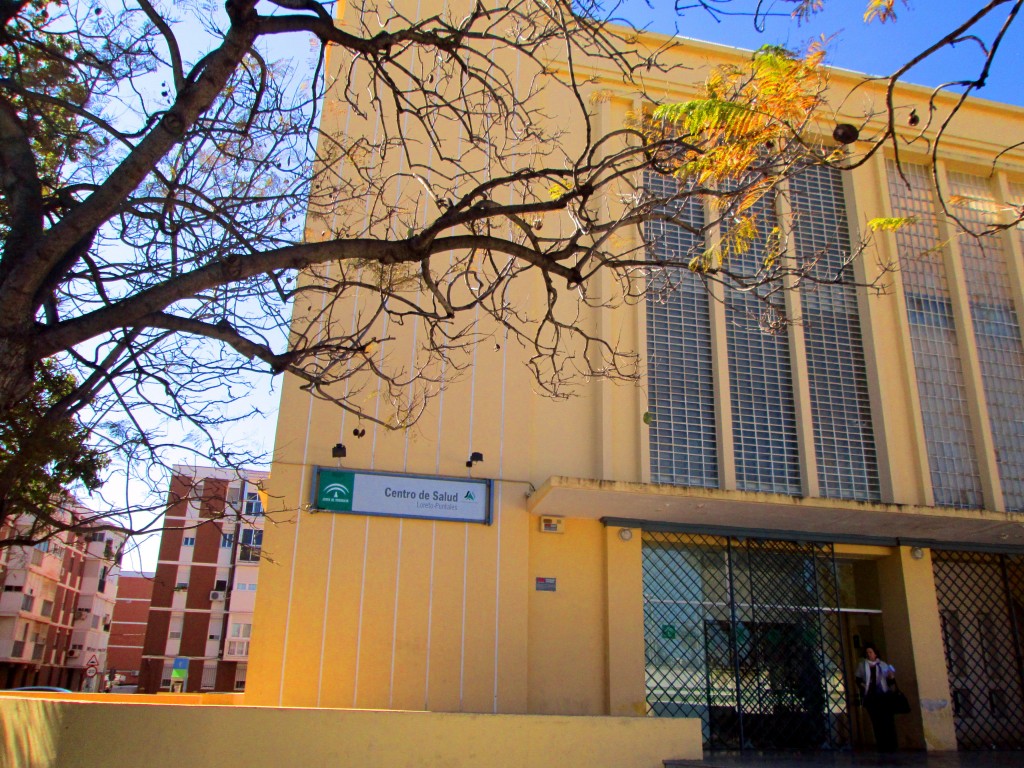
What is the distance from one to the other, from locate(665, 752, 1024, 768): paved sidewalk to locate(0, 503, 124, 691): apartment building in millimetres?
39616

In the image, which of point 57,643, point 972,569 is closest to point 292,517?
point 972,569

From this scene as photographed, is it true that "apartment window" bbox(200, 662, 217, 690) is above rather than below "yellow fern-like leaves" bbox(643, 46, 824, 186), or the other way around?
below

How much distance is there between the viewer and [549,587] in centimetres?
1080

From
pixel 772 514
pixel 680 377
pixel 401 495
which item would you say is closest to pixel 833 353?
pixel 680 377

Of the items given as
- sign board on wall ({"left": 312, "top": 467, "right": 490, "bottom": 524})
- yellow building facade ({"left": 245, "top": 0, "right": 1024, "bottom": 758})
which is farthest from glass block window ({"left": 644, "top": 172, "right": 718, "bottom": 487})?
sign board on wall ({"left": 312, "top": 467, "right": 490, "bottom": 524})

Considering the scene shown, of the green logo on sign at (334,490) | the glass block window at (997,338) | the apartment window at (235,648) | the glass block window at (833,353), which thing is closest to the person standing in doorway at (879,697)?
the glass block window at (833,353)

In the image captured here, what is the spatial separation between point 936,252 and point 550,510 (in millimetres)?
7743

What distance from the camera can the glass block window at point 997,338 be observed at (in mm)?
12758

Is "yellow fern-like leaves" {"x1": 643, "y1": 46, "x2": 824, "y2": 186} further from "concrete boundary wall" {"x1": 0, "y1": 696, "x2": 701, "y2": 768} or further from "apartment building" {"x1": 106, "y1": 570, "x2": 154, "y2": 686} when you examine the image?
"apartment building" {"x1": 106, "y1": 570, "x2": 154, "y2": 686}

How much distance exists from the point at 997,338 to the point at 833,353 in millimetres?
2879

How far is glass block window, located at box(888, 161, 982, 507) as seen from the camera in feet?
41.0

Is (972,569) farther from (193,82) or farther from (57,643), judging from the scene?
(57,643)

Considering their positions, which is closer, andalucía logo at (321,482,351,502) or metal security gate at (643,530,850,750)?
andalucía logo at (321,482,351,502)

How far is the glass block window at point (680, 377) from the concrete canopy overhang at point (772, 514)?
789mm
